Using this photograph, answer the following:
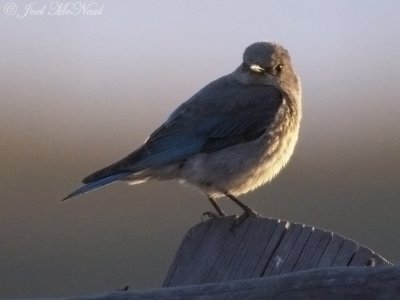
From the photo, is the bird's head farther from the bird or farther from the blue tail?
the blue tail

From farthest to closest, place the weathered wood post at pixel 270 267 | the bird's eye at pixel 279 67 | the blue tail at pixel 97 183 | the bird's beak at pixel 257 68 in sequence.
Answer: the bird's eye at pixel 279 67
the bird's beak at pixel 257 68
the blue tail at pixel 97 183
the weathered wood post at pixel 270 267

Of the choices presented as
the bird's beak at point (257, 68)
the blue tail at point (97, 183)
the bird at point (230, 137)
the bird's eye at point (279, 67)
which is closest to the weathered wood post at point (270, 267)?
the blue tail at point (97, 183)

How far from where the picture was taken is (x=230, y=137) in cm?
720

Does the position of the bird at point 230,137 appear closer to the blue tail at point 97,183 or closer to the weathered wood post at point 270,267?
the blue tail at point 97,183

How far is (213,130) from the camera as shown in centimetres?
727

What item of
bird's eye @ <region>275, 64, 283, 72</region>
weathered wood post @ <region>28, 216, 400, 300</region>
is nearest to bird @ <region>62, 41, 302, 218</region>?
bird's eye @ <region>275, 64, 283, 72</region>

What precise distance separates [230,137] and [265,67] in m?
0.67

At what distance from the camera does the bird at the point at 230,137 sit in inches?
274

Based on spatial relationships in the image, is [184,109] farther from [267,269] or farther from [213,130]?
[267,269]

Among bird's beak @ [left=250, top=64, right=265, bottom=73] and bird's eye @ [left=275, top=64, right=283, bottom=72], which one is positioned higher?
bird's beak @ [left=250, top=64, right=265, bottom=73]

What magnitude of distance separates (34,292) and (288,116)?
261 centimetres

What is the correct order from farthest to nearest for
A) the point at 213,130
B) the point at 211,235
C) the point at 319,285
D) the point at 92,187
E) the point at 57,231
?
the point at 57,231
the point at 213,130
the point at 92,187
the point at 211,235
the point at 319,285

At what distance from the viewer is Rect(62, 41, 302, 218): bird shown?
6957mm

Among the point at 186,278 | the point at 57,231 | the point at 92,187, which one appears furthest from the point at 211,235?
the point at 57,231
